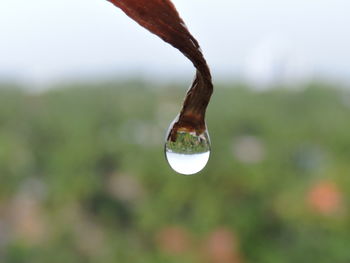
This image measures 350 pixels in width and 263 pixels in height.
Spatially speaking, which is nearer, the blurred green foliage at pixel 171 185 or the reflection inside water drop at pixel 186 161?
the reflection inside water drop at pixel 186 161

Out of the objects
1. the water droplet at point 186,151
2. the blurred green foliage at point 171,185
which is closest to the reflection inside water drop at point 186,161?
the water droplet at point 186,151

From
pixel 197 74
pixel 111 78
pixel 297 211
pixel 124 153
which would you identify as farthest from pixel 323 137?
pixel 197 74

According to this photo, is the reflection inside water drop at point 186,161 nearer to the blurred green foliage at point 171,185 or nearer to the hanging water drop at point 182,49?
the hanging water drop at point 182,49

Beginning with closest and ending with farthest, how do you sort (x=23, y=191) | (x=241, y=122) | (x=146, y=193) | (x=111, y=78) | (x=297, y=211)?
(x=297, y=211)
(x=146, y=193)
(x=23, y=191)
(x=241, y=122)
(x=111, y=78)

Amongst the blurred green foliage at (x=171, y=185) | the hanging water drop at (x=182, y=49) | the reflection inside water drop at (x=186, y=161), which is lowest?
the blurred green foliage at (x=171, y=185)

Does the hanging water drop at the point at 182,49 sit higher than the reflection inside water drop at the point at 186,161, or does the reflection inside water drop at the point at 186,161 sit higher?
the hanging water drop at the point at 182,49

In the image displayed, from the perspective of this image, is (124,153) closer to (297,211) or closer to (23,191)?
(23,191)

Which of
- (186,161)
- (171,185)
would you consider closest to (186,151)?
(186,161)
